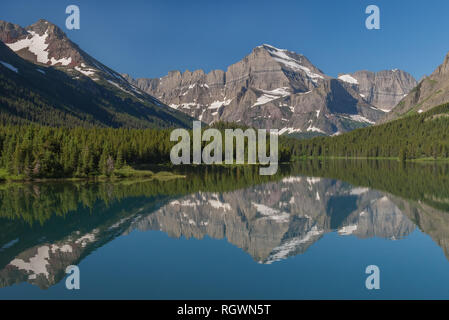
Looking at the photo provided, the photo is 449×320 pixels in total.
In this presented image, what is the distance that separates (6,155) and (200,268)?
3878 inches

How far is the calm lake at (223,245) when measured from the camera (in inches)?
1000

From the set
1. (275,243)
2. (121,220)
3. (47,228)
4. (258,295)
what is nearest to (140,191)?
(121,220)

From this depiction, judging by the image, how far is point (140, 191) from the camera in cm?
8081

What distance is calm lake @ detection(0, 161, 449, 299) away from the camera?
25391 millimetres

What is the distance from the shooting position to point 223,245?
38219 millimetres

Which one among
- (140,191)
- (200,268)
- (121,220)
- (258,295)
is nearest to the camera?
(258,295)

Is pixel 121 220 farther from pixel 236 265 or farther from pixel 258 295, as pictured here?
pixel 258 295

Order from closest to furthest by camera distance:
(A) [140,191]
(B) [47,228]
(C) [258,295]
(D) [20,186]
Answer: (C) [258,295]
(B) [47,228]
(A) [140,191]
(D) [20,186]

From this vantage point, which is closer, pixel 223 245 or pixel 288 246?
pixel 288 246

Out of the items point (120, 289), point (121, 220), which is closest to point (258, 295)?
point (120, 289)

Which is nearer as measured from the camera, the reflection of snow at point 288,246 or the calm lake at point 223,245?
the calm lake at point 223,245

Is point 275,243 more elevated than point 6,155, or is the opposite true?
point 6,155

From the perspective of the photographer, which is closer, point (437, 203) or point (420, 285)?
point (420, 285)

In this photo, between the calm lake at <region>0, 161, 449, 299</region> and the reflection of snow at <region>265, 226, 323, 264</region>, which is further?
the reflection of snow at <region>265, 226, 323, 264</region>
